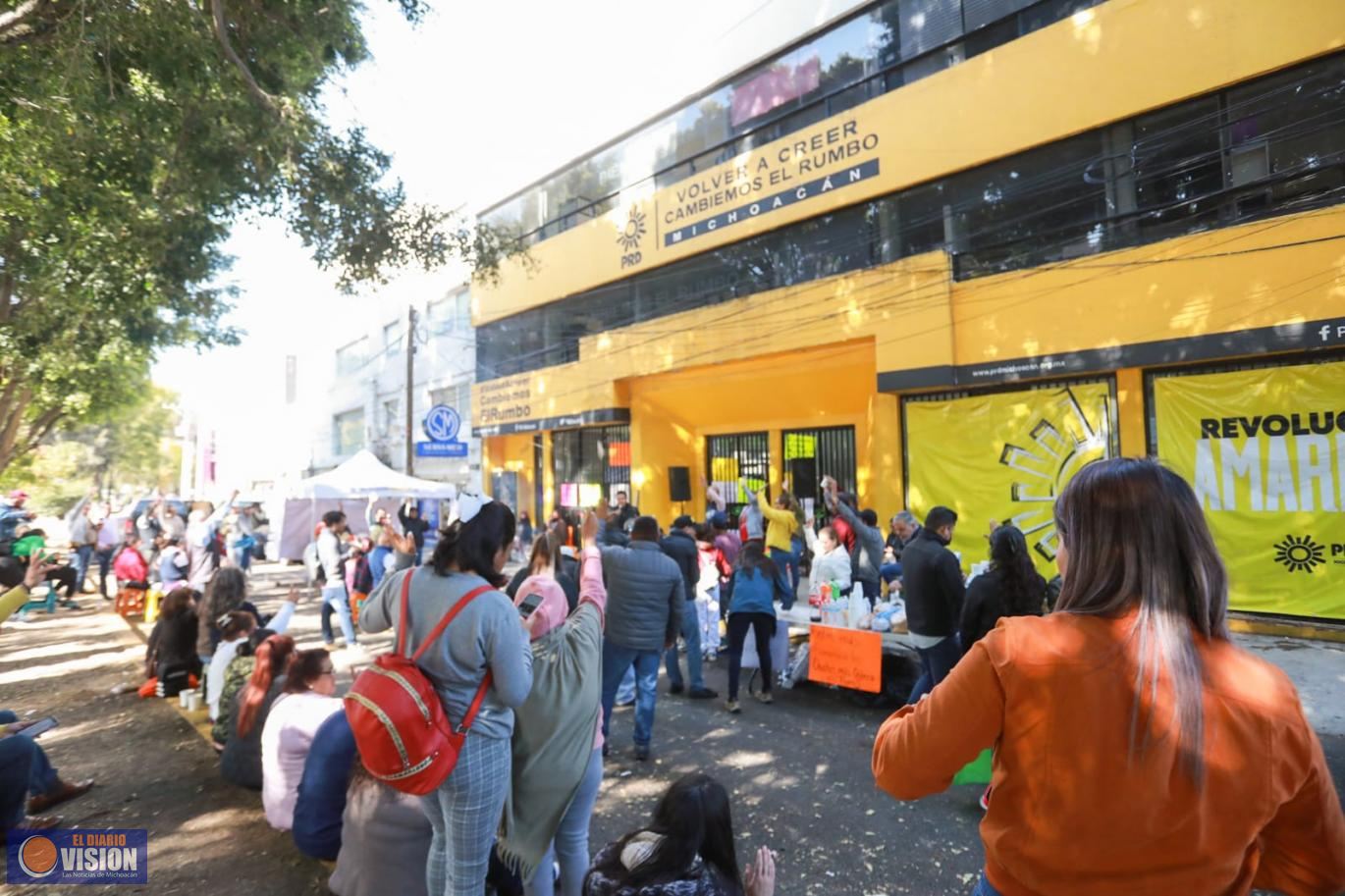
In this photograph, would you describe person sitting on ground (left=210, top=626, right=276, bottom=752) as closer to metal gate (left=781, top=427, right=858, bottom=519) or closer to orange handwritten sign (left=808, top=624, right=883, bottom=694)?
orange handwritten sign (left=808, top=624, right=883, bottom=694)

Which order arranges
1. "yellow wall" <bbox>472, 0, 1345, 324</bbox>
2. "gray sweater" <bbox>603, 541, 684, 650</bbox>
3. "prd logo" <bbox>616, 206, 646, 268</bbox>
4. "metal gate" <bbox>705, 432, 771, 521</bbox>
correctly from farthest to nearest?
"prd logo" <bbox>616, 206, 646, 268</bbox>
"metal gate" <bbox>705, 432, 771, 521</bbox>
"yellow wall" <bbox>472, 0, 1345, 324</bbox>
"gray sweater" <bbox>603, 541, 684, 650</bbox>

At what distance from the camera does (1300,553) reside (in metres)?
8.47

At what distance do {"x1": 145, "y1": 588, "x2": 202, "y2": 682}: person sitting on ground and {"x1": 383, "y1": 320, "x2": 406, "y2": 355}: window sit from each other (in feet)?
68.9

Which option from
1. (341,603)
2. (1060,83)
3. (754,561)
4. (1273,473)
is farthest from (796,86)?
(341,603)

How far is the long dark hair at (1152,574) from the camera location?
1242mm

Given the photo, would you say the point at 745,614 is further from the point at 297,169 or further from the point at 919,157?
the point at 919,157

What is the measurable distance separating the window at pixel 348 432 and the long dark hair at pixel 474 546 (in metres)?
29.6

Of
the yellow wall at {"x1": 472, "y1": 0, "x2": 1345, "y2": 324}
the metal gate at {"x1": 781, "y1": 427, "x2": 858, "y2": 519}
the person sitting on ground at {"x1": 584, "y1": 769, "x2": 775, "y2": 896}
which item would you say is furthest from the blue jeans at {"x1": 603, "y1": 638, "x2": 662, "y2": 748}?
the metal gate at {"x1": 781, "y1": 427, "x2": 858, "y2": 519}

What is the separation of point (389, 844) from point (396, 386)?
25.7 m

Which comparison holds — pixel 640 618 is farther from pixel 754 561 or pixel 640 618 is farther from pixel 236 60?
pixel 236 60

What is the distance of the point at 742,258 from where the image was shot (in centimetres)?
1498

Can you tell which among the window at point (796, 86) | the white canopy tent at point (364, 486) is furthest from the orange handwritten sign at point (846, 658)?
the window at point (796, 86)

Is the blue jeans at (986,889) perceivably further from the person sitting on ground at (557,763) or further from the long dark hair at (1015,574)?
the long dark hair at (1015,574)

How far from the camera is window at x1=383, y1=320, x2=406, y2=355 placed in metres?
26.9
